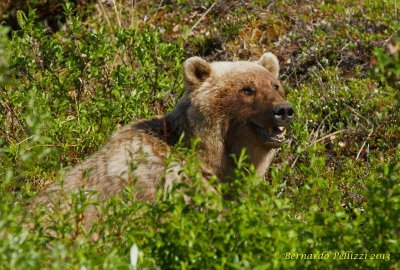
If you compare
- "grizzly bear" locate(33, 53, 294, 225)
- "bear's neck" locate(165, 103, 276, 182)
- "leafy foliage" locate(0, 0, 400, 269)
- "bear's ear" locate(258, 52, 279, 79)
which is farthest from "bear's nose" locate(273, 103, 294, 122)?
"bear's ear" locate(258, 52, 279, 79)

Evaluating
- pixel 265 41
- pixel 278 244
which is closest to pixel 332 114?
pixel 265 41

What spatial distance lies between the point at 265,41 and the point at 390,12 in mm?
1714

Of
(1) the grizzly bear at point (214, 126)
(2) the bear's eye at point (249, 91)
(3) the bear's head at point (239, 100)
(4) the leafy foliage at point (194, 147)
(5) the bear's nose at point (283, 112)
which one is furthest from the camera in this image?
(2) the bear's eye at point (249, 91)

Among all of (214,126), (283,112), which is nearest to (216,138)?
(214,126)

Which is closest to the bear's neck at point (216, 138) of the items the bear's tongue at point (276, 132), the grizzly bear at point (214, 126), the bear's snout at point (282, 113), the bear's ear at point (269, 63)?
the grizzly bear at point (214, 126)

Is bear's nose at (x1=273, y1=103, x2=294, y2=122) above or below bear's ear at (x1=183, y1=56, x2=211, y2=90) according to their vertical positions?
below

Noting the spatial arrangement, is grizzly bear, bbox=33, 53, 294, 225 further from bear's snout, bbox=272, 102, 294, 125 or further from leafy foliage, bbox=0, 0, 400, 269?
leafy foliage, bbox=0, 0, 400, 269

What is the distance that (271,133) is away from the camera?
7305mm

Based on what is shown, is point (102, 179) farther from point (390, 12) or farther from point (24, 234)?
point (390, 12)

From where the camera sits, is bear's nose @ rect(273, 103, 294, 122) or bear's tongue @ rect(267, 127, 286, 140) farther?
bear's tongue @ rect(267, 127, 286, 140)

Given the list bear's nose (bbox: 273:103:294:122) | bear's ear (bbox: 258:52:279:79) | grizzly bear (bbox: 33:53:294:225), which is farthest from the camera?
bear's ear (bbox: 258:52:279:79)

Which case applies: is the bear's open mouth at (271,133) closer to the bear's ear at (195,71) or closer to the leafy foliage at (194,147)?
the leafy foliage at (194,147)

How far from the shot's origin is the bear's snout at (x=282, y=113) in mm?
7180

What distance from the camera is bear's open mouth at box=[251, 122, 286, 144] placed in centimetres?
727
